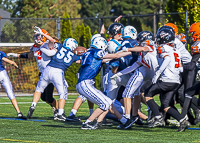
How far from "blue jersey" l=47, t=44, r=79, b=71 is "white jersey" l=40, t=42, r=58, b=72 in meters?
0.12

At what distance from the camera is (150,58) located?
7621 millimetres

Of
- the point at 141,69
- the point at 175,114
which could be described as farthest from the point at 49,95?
the point at 175,114

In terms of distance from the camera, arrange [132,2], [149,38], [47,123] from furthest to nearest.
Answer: [132,2] → [47,123] → [149,38]

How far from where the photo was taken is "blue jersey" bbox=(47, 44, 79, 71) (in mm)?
8984

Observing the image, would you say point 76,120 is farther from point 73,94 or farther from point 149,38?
point 73,94

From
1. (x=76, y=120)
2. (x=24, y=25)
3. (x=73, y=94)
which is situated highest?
(x=24, y=25)

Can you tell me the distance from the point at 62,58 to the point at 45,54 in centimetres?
43

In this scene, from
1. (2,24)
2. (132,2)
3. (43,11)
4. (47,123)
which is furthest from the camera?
(132,2)

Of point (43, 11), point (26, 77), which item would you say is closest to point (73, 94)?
point (26, 77)

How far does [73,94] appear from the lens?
17.3 m

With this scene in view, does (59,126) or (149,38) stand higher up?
(149,38)

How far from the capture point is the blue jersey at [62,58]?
898 cm

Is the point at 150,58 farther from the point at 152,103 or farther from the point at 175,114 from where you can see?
the point at 175,114

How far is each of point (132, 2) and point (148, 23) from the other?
6.02 metres
